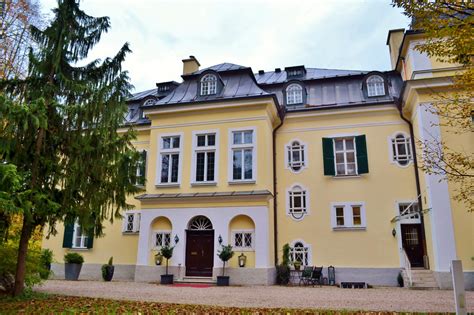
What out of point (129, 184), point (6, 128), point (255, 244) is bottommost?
point (255, 244)

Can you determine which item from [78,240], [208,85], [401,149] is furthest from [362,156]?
[78,240]

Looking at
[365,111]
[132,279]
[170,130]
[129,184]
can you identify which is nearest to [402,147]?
[365,111]

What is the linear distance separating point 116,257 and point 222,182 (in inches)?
256

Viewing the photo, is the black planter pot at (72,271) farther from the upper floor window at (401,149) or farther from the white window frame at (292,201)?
the upper floor window at (401,149)

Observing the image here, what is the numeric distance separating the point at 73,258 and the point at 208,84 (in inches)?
395

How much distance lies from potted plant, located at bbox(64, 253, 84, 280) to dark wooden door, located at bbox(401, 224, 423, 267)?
14.1 metres

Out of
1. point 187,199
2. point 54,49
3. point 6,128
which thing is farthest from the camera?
point 187,199

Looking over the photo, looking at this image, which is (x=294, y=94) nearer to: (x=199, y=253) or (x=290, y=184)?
(x=290, y=184)

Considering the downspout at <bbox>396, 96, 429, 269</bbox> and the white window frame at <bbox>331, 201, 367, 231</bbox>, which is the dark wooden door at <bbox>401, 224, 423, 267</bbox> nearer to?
the downspout at <bbox>396, 96, 429, 269</bbox>

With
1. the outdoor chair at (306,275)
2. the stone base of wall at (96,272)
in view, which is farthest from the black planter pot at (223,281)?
the stone base of wall at (96,272)

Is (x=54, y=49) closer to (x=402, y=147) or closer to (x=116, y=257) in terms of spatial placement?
(x=116, y=257)

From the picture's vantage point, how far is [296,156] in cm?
1728

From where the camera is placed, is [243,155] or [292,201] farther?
[292,201]

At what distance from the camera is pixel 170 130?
17297 mm
